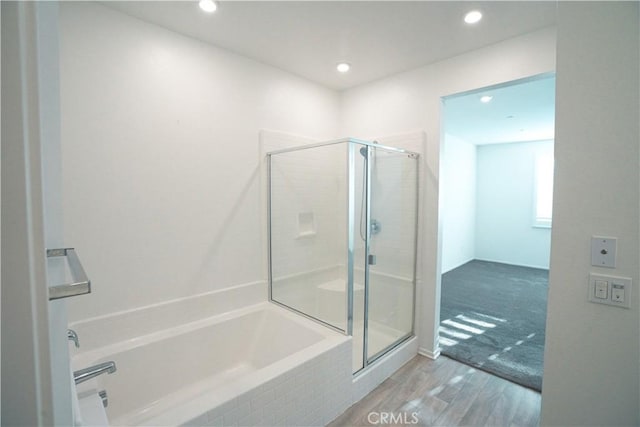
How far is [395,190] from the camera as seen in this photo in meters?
2.58

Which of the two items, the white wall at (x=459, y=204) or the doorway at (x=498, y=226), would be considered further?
the white wall at (x=459, y=204)

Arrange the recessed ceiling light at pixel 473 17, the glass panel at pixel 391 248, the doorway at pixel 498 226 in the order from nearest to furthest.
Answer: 1. the recessed ceiling light at pixel 473 17
2. the glass panel at pixel 391 248
3. the doorway at pixel 498 226

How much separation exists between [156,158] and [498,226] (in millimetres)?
6586

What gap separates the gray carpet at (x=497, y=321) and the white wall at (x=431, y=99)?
0.43 meters

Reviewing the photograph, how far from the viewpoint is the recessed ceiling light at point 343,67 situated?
2529mm

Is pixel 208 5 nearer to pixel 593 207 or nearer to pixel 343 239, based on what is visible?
pixel 343 239

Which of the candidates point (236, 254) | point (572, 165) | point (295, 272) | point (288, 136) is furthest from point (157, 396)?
point (572, 165)

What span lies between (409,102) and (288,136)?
3.89ft

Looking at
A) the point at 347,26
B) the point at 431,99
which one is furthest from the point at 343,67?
the point at 431,99

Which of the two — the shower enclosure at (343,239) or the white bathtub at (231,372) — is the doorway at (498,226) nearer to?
the shower enclosure at (343,239)

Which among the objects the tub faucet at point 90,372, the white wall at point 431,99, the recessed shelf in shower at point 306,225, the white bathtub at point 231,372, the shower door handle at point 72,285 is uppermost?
the white wall at point 431,99

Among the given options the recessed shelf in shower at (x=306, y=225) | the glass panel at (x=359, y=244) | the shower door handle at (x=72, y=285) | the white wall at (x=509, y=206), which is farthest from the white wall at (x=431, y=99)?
the white wall at (x=509, y=206)

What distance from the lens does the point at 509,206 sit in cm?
602

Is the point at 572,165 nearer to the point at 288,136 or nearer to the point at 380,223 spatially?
the point at 380,223
